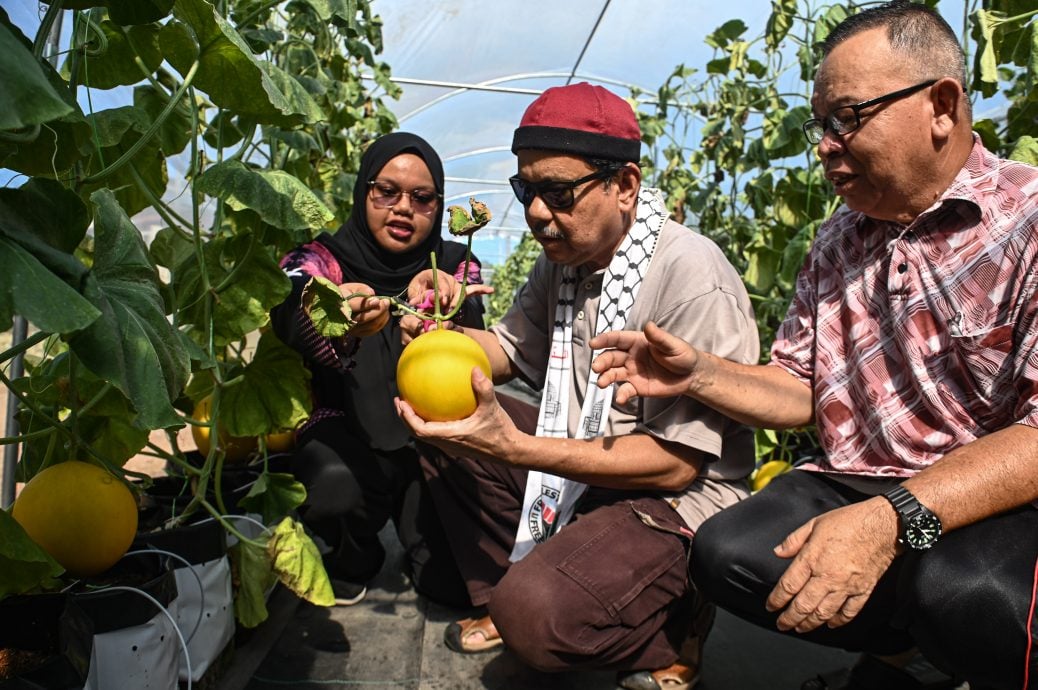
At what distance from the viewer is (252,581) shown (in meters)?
1.84

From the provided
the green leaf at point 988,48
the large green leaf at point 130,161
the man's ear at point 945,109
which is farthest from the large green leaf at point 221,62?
the green leaf at point 988,48

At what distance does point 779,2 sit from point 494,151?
9759 mm

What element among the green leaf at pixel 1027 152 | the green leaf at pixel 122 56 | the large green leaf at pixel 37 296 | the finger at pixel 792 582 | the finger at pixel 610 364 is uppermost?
the green leaf at pixel 122 56

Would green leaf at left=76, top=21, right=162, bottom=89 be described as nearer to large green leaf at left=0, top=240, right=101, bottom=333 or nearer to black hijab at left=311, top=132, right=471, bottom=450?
black hijab at left=311, top=132, right=471, bottom=450

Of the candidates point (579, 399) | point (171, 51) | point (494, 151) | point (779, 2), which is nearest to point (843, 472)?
point (579, 399)

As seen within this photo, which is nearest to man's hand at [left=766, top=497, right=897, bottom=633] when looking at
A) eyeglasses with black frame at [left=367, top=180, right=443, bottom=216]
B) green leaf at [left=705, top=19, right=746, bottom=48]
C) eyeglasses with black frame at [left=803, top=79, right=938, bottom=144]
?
eyeglasses with black frame at [left=803, top=79, right=938, bottom=144]

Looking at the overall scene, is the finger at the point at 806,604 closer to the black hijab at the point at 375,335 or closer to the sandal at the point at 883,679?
the sandal at the point at 883,679

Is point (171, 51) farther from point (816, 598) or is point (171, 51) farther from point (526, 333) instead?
point (816, 598)

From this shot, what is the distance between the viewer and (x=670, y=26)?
6.97 m

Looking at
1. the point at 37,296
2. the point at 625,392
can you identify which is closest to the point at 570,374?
the point at 625,392

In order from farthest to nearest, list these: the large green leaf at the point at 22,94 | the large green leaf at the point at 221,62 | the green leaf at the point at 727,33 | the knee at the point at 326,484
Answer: the green leaf at the point at 727,33
the knee at the point at 326,484
the large green leaf at the point at 221,62
the large green leaf at the point at 22,94

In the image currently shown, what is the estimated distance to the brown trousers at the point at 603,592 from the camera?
1.68 metres

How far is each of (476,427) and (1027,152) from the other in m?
1.37

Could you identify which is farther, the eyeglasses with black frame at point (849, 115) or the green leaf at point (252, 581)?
the green leaf at point (252, 581)
